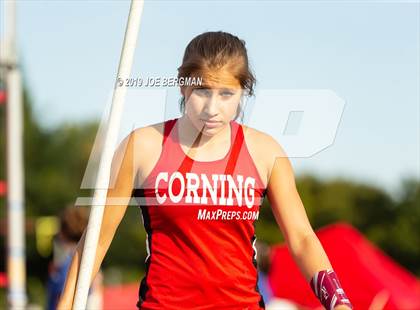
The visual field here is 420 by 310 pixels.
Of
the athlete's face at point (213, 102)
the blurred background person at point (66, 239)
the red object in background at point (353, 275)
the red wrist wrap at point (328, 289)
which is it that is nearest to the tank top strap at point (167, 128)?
the athlete's face at point (213, 102)

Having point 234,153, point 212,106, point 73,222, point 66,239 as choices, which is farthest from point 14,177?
point 212,106

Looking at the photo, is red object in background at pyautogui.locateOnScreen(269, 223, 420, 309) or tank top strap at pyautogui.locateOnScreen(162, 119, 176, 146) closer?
tank top strap at pyautogui.locateOnScreen(162, 119, 176, 146)

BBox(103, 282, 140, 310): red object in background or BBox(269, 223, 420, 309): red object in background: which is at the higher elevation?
BBox(269, 223, 420, 309): red object in background

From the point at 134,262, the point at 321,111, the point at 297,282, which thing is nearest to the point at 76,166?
the point at 134,262

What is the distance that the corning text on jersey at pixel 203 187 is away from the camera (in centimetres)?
354

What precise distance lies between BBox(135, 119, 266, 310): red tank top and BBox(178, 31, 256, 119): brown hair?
0.73 ft

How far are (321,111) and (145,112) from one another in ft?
2.42

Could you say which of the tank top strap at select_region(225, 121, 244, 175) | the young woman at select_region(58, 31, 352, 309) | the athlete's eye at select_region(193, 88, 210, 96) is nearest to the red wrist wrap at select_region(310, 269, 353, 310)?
the young woman at select_region(58, 31, 352, 309)

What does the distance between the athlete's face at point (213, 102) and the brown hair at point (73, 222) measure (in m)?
3.65

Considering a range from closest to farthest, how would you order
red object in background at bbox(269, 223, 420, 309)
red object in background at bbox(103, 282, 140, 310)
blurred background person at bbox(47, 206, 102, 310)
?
blurred background person at bbox(47, 206, 102, 310) → red object in background at bbox(269, 223, 420, 309) → red object in background at bbox(103, 282, 140, 310)

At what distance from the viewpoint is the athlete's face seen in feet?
11.4

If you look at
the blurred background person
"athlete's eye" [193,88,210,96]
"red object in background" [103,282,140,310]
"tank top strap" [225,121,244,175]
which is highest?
"athlete's eye" [193,88,210,96]

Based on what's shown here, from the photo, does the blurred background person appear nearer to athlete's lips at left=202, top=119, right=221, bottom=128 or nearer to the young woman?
the young woman

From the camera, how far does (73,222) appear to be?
23.4 feet
